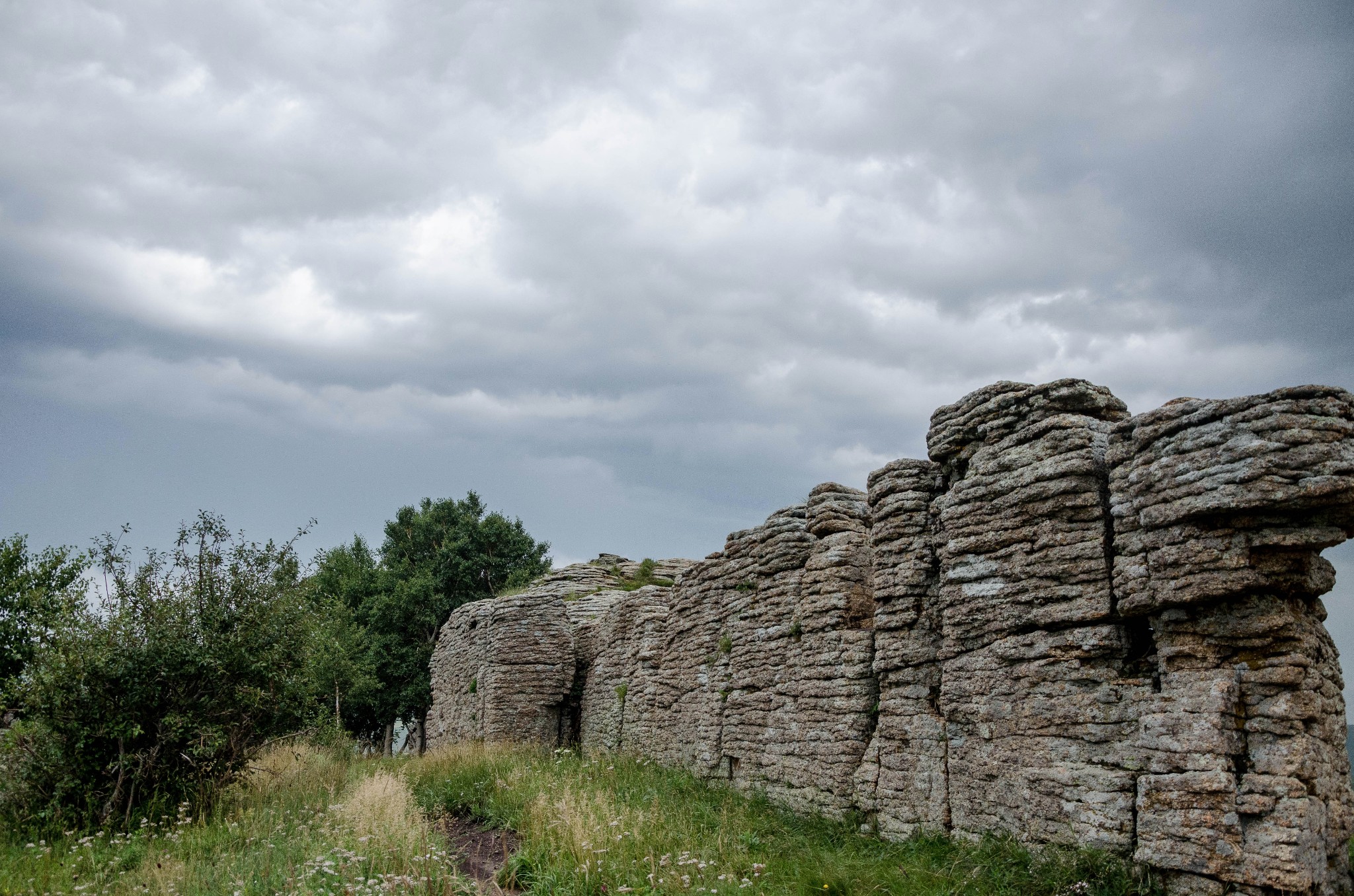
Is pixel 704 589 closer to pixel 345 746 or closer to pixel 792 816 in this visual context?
pixel 792 816

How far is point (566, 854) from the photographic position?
9484 mm

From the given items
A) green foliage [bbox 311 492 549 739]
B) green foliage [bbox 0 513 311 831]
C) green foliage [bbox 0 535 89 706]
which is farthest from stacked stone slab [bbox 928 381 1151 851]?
green foliage [bbox 311 492 549 739]

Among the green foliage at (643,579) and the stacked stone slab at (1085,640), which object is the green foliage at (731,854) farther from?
the green foliage at (643,579)

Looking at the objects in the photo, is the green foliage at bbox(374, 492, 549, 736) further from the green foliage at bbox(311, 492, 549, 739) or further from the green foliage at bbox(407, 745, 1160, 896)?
the green foliage at bbox(407, 745, 1160, 896)

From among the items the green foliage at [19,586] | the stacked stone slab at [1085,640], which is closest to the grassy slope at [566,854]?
the stacked stone slab at [1085,640]

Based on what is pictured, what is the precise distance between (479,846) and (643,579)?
19680 millimetres

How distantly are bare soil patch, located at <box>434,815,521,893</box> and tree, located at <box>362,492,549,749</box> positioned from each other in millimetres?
23440

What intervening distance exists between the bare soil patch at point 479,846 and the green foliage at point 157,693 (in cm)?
353

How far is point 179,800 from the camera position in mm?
12797

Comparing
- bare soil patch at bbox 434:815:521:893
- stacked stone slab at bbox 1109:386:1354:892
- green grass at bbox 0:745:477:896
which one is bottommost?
bare soil patch at bbox 434:815:521:893

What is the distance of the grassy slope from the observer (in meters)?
7.70

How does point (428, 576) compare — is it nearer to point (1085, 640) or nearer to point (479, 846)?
point (479, 846)

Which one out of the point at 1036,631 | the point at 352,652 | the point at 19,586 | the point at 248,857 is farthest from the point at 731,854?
the point at 352,652

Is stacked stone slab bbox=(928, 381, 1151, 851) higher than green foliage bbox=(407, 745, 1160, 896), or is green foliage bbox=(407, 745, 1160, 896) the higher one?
stacked stone slab bbox=(928, 381, 1151, 851)
